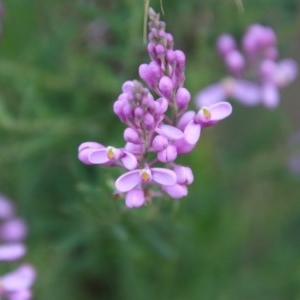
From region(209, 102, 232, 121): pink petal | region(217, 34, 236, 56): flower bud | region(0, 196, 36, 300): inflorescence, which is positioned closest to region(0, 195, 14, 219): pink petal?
region(0, 196, 36, 300): inflorescence

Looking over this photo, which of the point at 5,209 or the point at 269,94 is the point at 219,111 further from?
the point at 5,209

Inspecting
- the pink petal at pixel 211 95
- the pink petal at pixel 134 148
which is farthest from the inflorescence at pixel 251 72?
the pink petal at pixel 134 148

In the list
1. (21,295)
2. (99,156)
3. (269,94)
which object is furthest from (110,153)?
(269,94)

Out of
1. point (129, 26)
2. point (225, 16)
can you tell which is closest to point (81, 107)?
point (129, 26)

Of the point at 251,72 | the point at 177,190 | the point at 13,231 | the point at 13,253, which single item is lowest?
the point at 177,190

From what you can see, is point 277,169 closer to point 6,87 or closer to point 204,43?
point 204,43

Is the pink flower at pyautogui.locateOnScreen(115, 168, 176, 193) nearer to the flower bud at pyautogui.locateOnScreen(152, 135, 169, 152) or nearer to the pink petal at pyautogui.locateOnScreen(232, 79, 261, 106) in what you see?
the flower bud at pyautogui.locateOnScreen(152, 135, 169, 152)
